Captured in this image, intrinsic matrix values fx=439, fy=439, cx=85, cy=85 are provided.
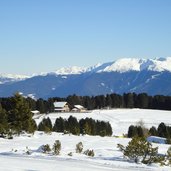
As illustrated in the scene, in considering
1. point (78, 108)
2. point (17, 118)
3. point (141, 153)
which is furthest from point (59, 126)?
point (78, 108)

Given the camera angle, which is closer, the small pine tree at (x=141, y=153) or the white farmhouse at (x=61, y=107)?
the small pine tree at (x=141, y=153)

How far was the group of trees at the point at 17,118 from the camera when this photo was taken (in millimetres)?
64575

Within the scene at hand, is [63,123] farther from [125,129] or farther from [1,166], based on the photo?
[1,166]

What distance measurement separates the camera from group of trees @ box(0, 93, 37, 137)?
64575 millimetres

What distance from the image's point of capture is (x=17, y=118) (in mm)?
65812

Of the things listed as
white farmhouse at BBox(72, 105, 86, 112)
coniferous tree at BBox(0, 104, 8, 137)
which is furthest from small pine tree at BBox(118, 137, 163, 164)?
white farmhouse at BBox(72, 105, 86, 112)

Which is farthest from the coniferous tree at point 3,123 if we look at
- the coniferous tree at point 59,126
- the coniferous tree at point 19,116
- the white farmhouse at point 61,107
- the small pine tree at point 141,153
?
the white farmhouse at point 61,107

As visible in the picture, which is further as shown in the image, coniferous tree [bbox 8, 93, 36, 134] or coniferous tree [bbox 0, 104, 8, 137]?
coniferous tree [bbox 8, 93, 36, 134]

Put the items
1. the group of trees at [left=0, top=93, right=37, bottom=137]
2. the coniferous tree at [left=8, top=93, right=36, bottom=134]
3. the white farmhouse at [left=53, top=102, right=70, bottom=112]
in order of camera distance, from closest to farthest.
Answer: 1. the group of trees at [left=0, top=93, right=37, bottom=137]
2. the coniferous tree at [left=8, top=93, right=36, bottom=134]
3. the white farmhouse at [left=53, top=102, right=70, bottom=112]

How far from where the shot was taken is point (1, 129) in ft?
208

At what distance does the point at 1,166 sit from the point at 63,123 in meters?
78.0

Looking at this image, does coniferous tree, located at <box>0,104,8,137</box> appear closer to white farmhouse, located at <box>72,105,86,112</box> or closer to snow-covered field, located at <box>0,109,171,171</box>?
snow-covered field, located at <box>0,109,171,171</box>

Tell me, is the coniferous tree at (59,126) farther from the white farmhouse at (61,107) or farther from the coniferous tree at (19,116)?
the white farmhouse at (61,107)

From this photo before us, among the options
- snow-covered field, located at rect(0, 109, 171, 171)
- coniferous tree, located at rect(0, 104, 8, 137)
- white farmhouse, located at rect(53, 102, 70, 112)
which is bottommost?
snow-covered field, located at rect(0, 109, 171, 171)
